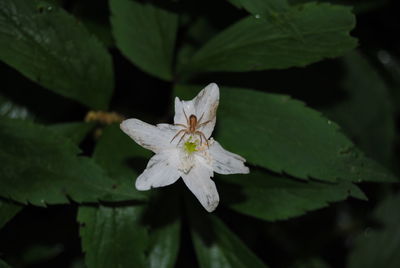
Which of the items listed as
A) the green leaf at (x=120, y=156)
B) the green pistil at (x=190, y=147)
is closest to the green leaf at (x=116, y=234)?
the green leaf at (x=120, y=156)

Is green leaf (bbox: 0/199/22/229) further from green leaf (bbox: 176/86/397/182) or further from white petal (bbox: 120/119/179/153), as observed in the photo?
green leaf (bbox: 176/86/397/182)

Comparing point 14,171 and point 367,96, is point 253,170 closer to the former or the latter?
point 14,171

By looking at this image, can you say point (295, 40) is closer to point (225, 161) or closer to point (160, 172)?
point (225, 161)

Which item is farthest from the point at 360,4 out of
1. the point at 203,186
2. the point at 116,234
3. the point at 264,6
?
the point at 116,234

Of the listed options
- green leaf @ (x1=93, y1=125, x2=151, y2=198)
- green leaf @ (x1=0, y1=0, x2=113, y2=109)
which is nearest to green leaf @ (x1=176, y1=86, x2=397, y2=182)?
green leaf @ (x1=93, y1=125, x2=151, y2=198)

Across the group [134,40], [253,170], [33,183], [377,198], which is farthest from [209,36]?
[377,198]
